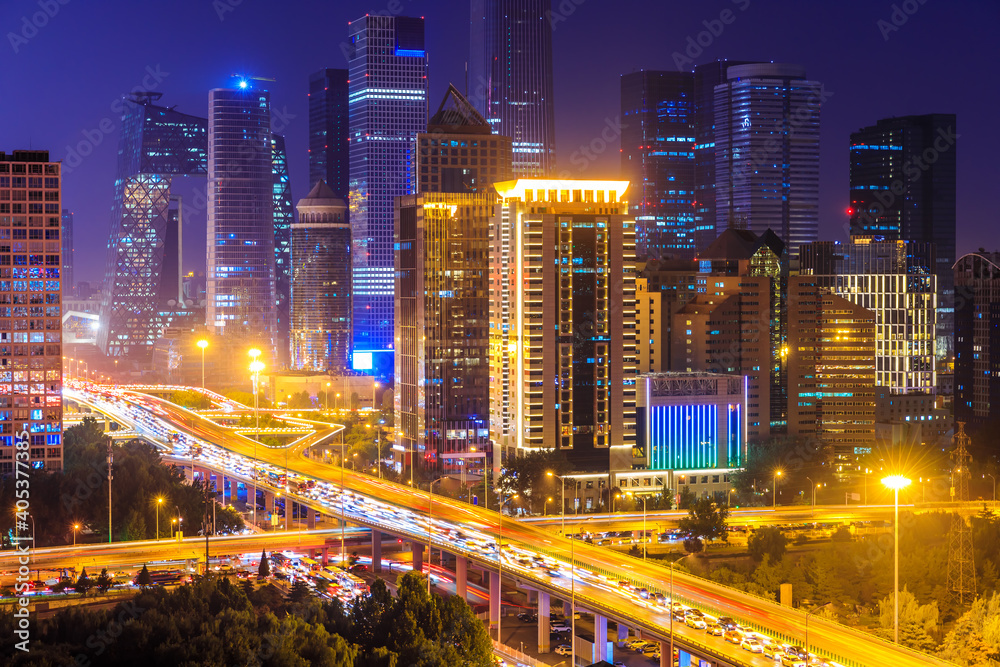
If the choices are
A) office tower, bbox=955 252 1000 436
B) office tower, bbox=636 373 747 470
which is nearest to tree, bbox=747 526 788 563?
office tower, bbox=636 373 747 470

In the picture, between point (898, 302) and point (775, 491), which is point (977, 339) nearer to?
point (775, 491)

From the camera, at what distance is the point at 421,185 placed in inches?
5595

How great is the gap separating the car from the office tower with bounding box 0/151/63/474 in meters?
59.9

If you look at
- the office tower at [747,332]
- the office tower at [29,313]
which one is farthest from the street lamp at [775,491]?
the office tower at [29,313]

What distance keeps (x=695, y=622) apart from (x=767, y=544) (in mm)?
27306

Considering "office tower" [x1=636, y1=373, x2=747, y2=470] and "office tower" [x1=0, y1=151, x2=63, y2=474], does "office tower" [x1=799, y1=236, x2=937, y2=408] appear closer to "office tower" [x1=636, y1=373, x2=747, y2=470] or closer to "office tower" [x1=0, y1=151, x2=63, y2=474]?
"office tower" [x1=636, y1=373, x2=747, y2=470]

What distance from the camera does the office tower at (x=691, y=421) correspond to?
121 meters

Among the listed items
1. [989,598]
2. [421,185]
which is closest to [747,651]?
[989,598]

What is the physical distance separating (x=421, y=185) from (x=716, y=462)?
142 ft

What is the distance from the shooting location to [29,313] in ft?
350

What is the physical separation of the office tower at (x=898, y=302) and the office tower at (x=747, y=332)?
4296cm

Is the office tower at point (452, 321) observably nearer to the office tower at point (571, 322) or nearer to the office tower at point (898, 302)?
the office tower at point (571, 322)

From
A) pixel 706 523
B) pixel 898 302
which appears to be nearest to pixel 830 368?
pixel 898 302

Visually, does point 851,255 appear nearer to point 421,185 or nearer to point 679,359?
point 679,359
